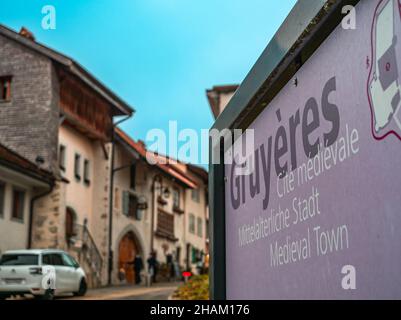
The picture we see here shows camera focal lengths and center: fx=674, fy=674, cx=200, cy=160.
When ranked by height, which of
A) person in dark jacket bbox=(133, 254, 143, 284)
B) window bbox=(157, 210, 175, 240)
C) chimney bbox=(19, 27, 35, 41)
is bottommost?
person in dark jacket bbox=(133, 254, 143, 284)

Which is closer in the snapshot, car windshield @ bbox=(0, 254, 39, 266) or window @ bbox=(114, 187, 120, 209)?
car windshield @ bbox=(0, 254, 39, 266)

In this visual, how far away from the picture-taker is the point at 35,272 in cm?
1802

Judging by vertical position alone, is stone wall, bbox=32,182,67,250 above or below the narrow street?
above

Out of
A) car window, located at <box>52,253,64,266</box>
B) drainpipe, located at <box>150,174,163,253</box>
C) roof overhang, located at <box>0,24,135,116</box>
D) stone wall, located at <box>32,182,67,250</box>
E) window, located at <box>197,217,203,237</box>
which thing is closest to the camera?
car window, located at <box>52,253,64,266</box>

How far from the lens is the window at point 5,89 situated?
→ 27812 millimetres

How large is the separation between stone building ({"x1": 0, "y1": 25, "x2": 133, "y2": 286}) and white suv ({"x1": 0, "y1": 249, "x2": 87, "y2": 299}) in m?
5.56

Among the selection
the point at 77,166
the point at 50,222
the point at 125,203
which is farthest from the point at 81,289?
the point at 125,203

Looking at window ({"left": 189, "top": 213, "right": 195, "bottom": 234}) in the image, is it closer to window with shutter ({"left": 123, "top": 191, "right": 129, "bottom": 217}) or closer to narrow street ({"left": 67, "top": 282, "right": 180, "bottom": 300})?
window with shutter ({"left": 123, "top": 191, "right": 129, "bottom": 217})

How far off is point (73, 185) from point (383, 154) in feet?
91.8

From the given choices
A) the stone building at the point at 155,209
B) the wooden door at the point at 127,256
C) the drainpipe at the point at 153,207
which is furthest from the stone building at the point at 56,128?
the drainpipe at the point at 153,207

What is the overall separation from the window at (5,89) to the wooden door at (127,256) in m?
9.88

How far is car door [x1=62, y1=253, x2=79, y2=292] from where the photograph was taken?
19781 mm

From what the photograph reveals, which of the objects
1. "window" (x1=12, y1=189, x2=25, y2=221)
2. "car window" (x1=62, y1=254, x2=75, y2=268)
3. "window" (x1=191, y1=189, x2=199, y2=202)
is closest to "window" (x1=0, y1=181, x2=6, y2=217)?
"window" (x1=12, y1=189, x2=25, y2=221)
